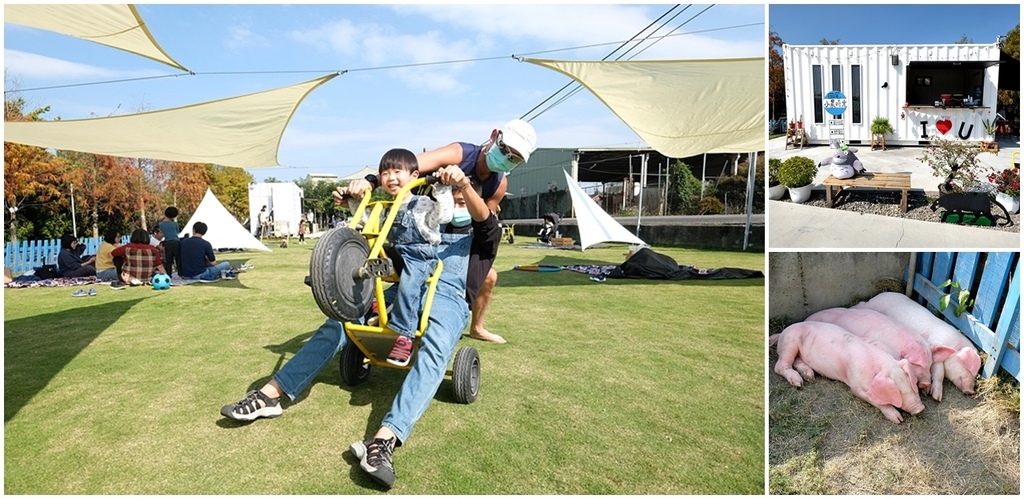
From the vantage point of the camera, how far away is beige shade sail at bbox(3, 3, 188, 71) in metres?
4.06

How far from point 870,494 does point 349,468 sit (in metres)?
1.82

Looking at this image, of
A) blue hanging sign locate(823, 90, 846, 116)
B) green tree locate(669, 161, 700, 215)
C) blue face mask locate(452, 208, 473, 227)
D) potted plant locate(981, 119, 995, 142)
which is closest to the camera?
blue face mask locate(452, 208, 473, 227)

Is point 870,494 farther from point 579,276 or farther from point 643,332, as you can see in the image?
point 579,276

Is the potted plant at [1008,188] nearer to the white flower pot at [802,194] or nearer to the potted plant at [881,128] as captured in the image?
the white flower pot at [802,194]

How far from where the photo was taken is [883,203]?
4332 millimetres

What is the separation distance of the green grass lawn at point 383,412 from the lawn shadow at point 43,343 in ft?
0.07

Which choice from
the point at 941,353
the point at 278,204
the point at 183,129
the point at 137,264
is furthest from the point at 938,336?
the point at 278,204

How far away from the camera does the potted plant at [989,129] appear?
5.26 m

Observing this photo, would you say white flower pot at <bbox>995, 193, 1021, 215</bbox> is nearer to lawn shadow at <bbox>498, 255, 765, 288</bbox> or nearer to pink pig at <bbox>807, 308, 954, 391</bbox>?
pink pig at <bbox>807, 308, 954, 391</bbox>

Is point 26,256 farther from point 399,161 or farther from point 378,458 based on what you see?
A: point 378,458

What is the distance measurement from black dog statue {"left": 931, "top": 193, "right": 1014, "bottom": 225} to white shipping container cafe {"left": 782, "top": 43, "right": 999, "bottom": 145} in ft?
5.61

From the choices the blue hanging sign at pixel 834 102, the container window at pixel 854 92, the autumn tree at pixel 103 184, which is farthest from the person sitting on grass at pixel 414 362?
the autumn tree at pixel 103 184

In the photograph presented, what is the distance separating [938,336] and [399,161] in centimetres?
259

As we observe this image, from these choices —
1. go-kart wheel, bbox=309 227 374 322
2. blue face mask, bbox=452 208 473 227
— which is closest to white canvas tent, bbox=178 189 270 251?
blue face mask, bbox=452 208 473 227
